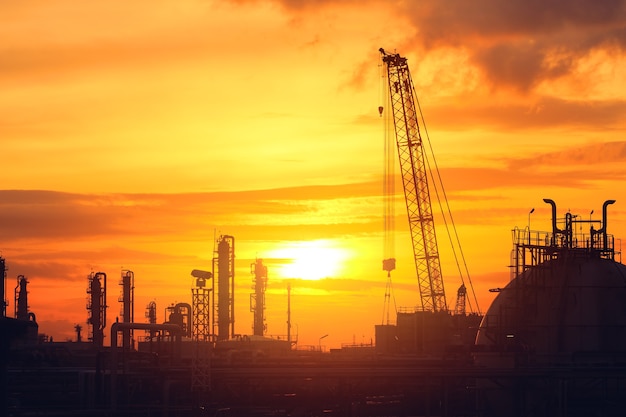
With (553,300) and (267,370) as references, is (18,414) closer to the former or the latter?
(267,370)

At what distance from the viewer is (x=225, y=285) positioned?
443ft

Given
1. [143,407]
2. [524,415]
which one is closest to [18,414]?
[143,407]

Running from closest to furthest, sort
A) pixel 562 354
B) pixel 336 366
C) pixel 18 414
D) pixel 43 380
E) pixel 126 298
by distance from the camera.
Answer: pixel 18 414, pixel 562 354, pixel 336 366, pixel 43 380, pixel 126 298

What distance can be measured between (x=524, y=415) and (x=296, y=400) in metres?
17.0

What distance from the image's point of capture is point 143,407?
66750mm

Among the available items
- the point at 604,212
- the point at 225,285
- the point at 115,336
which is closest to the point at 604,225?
the point at 604,212

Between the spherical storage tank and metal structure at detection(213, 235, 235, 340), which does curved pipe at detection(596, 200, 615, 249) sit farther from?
metal structure at detection(213, 235, 235, 340)

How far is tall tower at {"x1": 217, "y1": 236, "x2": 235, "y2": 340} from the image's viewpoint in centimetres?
13475

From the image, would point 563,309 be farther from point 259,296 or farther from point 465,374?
point 259,296

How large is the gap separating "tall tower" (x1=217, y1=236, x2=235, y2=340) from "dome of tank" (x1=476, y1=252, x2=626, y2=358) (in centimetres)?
6769

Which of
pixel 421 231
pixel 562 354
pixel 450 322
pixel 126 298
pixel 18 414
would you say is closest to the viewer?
pixel 18 414

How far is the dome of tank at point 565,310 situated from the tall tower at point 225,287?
67694 mm

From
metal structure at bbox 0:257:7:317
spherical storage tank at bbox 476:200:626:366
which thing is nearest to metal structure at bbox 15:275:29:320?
metal structure at bbox 0:257:7:317

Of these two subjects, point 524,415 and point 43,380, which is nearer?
point 524,415
